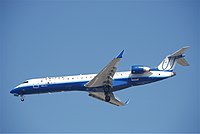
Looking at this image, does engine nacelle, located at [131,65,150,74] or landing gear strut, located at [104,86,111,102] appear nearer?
engine nacelle, located at [131,65,150,74]

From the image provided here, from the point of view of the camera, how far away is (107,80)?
4341 cm

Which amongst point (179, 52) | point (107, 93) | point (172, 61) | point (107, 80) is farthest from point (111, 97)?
point (179, 52)

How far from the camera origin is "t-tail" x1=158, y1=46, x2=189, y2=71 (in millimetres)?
43750

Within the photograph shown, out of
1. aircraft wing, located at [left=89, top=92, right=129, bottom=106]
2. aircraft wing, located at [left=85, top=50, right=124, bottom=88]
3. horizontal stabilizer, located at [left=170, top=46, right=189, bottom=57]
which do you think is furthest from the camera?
aircraft wing, located at [left=89, top=92, right=129, bottom=106]

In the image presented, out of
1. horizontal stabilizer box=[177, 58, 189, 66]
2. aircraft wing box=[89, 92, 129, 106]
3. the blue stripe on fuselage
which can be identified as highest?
horizontal stabilizer box=[177, 58, 189, 66]

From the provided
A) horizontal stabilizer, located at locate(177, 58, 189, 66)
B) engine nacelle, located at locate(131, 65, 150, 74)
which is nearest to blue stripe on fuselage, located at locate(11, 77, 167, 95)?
engine nacelle, located at locate(131, 65, 150, 74)

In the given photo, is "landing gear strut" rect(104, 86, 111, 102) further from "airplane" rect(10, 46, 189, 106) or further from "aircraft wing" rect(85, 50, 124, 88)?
"aircraft wing" rect(85, 50, 124, 88)

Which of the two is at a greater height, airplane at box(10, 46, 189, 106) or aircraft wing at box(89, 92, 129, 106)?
airplane at box(10, 46, 189, 106)

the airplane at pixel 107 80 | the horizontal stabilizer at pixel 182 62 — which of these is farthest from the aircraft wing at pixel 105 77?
the horizontal stabilizer at pixel 182 62

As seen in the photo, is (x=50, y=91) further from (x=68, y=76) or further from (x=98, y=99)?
(x=98, y=99)

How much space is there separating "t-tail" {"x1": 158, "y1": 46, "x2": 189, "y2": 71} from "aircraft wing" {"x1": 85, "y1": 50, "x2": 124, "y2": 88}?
191 inches

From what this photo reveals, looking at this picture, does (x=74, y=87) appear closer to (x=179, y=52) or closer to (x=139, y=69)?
(x=139, y=69)

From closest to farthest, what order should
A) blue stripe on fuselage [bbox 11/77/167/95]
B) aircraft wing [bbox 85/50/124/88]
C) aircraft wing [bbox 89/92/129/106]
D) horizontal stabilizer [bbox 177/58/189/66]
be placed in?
aircraft wing [bbox 85/50/124/88] < blue stripe on fuselage [bbox 11/77/167/95] < horizontal stabilizer [bbox 177/58/189/66] < aircraft wing [bbox 89/92/129/106]

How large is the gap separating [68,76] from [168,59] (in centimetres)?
976
